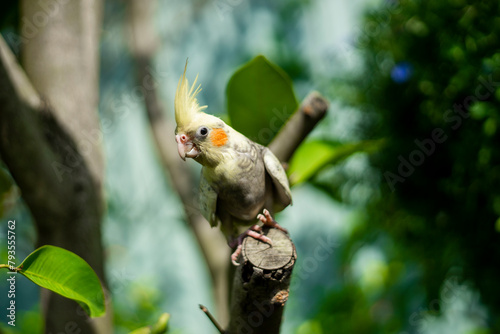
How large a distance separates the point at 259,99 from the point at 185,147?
0.36 metres

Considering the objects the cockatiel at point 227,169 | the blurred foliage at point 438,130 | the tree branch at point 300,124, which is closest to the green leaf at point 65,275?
the cockatiel at point 227,169

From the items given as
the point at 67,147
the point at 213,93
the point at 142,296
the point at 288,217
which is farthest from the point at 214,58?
the point at 67,147

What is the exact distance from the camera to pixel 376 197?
107 cm

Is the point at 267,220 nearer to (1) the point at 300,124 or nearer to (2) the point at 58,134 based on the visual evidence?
(1) the point at 300,124

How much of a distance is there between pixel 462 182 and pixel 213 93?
123 centimetres

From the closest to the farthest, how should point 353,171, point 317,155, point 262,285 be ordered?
point 262,285 < point 317,155 < point 353,171

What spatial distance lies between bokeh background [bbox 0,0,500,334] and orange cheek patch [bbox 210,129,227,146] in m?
0.42

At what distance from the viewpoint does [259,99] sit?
36.2 inches

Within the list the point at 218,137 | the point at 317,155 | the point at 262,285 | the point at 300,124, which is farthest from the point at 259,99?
the point at 262,285

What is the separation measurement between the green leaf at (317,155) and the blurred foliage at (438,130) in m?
0.06

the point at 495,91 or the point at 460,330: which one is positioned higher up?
the point at 495,91

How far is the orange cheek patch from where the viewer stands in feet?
2.00

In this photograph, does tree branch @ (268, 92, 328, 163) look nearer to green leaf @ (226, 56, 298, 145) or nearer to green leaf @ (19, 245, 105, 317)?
green leaf @ (226, 56, 298, 145)

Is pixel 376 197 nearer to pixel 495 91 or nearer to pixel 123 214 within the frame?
pixel 495 91
